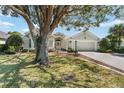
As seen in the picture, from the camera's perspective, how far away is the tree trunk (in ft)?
28.5

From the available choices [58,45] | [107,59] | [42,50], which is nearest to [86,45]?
[58,45]

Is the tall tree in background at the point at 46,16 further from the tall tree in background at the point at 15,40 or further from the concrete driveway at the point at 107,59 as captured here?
the concrete driveway at the point at 107,59

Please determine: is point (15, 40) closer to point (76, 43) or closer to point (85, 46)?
point (76, 43)

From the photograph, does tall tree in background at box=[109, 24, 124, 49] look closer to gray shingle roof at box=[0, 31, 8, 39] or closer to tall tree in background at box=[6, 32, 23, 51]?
tall tree in background at box=[6, 32, 23, 51]

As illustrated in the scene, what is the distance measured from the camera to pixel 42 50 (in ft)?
28.8

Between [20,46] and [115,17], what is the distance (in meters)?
3.64

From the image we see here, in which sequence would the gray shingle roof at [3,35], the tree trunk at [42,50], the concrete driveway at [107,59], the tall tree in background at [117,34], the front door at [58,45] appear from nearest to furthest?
1. the tall tree in background at [117,34]
2. the front door at [58,45]
3. the gray shingle roof at [3,35]
4. the concrete driveway at [107,59]
5. the tree trunk at [42,50]

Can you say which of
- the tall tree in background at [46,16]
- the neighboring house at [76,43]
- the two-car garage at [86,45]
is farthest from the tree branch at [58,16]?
the two-car garage at [86,45]

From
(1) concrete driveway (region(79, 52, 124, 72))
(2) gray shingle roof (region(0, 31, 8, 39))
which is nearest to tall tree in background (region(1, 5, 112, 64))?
(2) gray shingle roof (region(0, 31, 8, 39))

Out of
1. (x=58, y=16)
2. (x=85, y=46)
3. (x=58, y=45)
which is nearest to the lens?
(x=58, y=45)

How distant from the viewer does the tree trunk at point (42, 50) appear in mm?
8688

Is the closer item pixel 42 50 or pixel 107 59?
pixel 42 50
